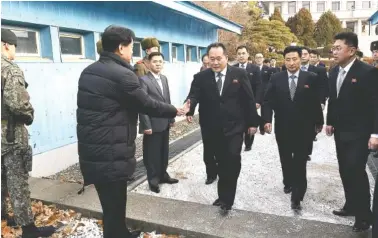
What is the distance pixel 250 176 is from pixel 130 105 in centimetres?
342

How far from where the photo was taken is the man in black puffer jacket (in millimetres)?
2539

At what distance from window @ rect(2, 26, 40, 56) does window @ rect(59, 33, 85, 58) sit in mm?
553

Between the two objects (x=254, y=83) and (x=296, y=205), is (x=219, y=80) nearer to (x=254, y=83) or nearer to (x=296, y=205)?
(x=296, y=205)

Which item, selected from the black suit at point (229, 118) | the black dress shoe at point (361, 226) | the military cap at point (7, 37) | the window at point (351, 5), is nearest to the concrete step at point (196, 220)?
the black dress shoe at point (361, 226)

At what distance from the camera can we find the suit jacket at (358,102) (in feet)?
10.7

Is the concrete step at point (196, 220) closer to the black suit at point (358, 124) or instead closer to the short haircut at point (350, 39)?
the black suit at point (358, 124)

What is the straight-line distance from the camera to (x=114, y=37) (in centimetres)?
262

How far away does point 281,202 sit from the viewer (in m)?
4.30

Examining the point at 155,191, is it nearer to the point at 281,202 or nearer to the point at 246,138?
the point at 281,202

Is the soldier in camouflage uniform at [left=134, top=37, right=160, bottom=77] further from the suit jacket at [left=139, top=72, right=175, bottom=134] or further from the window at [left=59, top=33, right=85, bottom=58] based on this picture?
the window at [left=59, top=33, right=85, bottom=58]

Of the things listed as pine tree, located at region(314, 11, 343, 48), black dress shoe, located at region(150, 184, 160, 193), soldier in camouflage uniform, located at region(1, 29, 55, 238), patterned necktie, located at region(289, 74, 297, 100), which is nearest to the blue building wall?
soldier in camouflage uniform, located at region(1, 29, 55, 238)

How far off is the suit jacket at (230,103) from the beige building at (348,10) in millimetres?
49108

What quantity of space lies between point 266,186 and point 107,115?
3295mm

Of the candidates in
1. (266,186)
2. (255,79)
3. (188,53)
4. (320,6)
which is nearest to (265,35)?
(188,53)
